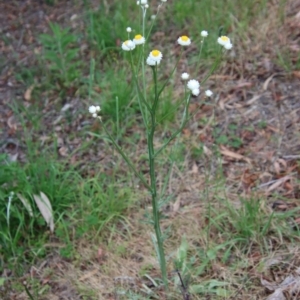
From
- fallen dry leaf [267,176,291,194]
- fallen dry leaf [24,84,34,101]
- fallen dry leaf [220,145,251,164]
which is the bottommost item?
fallen dry leaf [267,176,291,194]

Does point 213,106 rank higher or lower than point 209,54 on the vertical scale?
lower

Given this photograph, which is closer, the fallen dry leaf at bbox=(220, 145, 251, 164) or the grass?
the grass

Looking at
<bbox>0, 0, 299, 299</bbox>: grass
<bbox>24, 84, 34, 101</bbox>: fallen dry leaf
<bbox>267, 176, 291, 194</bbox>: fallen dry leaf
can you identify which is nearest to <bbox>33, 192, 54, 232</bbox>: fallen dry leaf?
<bbox>0, 0, 299, 299</bbox>: grass

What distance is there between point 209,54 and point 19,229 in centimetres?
150

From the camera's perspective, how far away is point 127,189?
2.45 metres

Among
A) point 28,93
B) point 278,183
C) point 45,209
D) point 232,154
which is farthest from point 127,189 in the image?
point 28,93

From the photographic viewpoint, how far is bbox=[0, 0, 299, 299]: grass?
212 cm

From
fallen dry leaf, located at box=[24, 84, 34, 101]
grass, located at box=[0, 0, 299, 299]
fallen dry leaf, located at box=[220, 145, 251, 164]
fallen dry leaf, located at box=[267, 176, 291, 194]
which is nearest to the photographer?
grass, located at box=[0, 0, 299, 299]

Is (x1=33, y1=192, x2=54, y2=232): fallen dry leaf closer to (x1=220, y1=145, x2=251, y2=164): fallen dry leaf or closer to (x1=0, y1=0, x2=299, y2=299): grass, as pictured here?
(x1=0, y1=0, x2=299, y2=299): grass

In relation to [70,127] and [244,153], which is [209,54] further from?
[70,127]

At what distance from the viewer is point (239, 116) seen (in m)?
2.74

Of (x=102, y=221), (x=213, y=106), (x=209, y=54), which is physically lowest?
(x=102, y=221)

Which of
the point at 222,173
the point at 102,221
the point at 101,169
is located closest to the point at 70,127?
the point at 101,169

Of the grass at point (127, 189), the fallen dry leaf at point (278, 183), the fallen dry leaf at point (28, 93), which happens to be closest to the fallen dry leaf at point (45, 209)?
the grass at point (127, 189)
